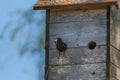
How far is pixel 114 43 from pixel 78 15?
35cm

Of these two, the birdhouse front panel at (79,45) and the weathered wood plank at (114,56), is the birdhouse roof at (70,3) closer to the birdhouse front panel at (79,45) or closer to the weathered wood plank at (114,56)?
the birdhouse front panel at (79,45)

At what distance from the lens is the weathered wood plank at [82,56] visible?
14.1 feet

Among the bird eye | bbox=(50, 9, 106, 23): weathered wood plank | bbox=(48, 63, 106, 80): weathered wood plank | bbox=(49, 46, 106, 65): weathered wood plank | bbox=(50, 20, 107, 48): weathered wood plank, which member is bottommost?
bbox=(48, 63, 106, 80): weathered wood plank

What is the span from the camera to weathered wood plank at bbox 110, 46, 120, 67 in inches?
167

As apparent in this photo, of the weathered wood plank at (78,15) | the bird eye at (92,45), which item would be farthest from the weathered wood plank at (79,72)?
the weathered wood plank at (78,15)

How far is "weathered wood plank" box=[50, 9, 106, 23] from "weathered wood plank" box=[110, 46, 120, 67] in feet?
0.81

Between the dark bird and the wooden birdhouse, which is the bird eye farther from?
the dark bird

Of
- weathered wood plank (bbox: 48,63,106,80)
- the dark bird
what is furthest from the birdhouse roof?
weathered wood plank (bbox: 48,63,106,80)

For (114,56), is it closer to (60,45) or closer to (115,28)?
(115,28)

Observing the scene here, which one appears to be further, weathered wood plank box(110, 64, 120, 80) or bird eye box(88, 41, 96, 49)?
bird eye box(88, 41, 96, 49)

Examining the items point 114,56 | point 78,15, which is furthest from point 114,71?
point 78,15

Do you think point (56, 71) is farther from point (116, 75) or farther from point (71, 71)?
point (116, 75)

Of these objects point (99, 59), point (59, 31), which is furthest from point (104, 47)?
point (59, 31)

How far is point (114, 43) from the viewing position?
429 cm
